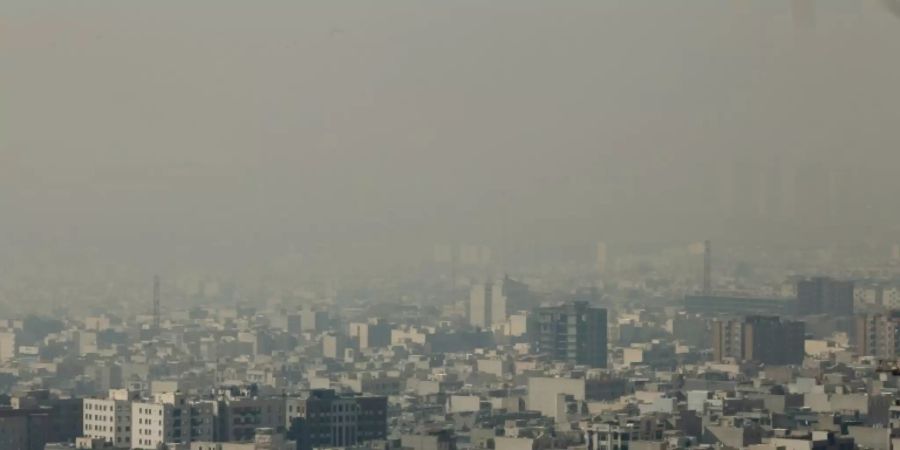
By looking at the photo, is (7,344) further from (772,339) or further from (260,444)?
(260,444)

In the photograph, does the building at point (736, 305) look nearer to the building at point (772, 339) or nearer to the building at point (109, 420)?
the building at point (772, 339)

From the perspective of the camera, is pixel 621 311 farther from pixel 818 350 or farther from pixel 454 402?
pixel 454 402

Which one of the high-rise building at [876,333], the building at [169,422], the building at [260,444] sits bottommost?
the building at [260,444]

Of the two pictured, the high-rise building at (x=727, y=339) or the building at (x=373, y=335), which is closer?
the high-rise building at (x=727, y=339)

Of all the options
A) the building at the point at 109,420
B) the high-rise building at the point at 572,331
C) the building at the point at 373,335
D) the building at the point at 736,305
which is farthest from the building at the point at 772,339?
the building at the point at 109,420

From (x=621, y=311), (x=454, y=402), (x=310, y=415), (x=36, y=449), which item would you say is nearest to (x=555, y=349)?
(x=621, y=311)

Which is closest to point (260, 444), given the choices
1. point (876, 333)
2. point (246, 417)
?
point (246, 417)

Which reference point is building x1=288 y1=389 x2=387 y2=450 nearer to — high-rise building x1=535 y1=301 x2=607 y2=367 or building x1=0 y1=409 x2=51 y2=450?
building x1=0 y1=409 x2=51 y2=450
